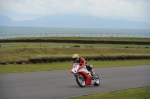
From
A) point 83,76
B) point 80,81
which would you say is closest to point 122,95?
point 80,81

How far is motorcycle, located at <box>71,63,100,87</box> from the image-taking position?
A: 15321mm

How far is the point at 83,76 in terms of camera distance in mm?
15875

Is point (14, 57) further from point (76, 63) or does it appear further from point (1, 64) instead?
point (76, 63)

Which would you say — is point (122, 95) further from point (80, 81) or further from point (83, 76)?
point (83, 76)

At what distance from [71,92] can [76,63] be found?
6.46 feet

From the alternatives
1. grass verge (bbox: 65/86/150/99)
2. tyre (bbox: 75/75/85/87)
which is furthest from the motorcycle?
grass verge (bbox: 65/86/150/99)

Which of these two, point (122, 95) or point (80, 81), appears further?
point (80, 81)

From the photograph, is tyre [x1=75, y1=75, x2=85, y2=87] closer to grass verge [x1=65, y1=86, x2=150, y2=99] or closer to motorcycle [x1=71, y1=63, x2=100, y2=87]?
motorcycle [x1=71, y1=63, x2=100, y2=87]

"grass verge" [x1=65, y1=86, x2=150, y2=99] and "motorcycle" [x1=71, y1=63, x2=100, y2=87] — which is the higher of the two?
"motorcycle" [x1=71, y1=63, x2=100, y2=87]

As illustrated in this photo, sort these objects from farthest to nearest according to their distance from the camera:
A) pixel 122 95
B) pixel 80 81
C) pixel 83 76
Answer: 1. pixel 83 76
2. pixel 80 81
3. pixel 122 95

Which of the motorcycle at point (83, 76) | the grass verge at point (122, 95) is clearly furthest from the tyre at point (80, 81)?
the grass verge at point (122, 95)

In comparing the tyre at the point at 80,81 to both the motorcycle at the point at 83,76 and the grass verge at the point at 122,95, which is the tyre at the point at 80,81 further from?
the grass verge at the point at 122,95

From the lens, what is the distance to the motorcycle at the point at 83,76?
15321 mm

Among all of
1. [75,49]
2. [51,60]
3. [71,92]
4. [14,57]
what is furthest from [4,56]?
[71,92]
